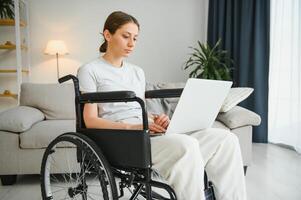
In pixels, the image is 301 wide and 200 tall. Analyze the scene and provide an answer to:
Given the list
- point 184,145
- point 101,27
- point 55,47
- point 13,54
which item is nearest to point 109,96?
point 184,145

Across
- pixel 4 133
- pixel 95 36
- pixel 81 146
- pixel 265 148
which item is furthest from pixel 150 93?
pixel 95 36

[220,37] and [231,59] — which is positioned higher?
[220,37]

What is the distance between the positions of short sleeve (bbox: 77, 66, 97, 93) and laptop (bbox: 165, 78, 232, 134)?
1.21ft

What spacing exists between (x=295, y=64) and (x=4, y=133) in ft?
8.33

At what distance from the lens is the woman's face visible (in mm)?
1163

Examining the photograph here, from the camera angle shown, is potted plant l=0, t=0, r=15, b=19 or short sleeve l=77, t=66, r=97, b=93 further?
potted plant l=0, t=0, r=15, b=19

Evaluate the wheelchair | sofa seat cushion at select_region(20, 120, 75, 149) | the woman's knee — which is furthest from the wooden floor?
the woman's knee

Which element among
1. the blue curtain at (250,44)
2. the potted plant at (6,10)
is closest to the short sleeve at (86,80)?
the blue curtain at (250,44)

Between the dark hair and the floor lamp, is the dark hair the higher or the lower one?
the lower one

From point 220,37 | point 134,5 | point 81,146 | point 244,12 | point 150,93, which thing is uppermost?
point 134,5

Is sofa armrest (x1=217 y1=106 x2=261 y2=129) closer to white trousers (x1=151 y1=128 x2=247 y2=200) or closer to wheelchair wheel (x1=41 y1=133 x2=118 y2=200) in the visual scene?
white trousers (x1=151 y1=128 x2=247 y2=200)

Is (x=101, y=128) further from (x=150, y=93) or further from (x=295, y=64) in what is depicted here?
(x=295, y=64)

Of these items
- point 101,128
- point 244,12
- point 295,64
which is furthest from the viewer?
point 244,12

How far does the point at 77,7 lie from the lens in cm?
350
